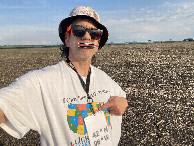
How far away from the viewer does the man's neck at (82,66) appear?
279cm

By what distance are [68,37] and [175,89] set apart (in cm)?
1040

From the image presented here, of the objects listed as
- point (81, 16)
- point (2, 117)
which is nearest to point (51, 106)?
point (2, 117)

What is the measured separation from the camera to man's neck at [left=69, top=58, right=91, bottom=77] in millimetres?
2793

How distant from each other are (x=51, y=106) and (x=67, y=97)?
0.82ft

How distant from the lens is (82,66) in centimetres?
284

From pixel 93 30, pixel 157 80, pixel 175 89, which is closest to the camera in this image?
pixel 93 30

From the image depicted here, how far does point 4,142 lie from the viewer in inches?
271

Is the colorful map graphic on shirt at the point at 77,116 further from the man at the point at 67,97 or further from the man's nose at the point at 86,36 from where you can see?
the man's nose at the point at 86,36

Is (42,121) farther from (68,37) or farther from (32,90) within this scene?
(68,37)

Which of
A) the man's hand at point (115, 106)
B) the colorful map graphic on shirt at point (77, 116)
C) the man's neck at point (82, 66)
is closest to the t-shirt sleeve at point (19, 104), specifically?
the colorful map graphic on shirt at point (77, 116)

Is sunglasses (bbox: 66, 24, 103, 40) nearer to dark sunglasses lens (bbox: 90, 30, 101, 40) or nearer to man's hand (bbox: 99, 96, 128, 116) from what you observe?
dark sunglasses lens (bbox: 90, 30, 101, 40)

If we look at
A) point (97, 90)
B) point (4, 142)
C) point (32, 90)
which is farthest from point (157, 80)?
point (32, 90)

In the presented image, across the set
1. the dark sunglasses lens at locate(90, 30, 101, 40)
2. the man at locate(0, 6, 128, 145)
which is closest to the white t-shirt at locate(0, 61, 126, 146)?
the man at locate(0, 6, 128, 145)

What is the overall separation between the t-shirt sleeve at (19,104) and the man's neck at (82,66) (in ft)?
2.26
